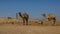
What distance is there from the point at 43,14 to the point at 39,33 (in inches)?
670

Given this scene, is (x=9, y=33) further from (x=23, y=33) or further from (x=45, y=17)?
(x=45, y=17)

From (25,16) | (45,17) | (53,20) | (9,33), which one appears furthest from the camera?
(45,17)

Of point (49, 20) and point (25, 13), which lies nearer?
point (25, 13)

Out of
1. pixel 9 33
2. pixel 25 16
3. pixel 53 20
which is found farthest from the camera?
pixel 53 20

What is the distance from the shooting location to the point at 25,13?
25.6 metres

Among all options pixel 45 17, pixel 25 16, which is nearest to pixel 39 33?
pixel 25 16

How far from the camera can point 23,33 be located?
45.8 ft

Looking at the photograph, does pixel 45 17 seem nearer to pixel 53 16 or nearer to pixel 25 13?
pixel 53 16

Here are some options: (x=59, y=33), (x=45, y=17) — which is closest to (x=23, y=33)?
(x=59, y=33)

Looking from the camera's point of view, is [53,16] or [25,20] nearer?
[25,20]

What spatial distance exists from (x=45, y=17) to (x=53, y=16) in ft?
7.60

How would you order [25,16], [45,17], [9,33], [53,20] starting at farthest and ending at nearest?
[45,17] < [53,20] < [25,16] < [9,33]

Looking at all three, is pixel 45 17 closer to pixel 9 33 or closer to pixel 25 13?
pixel 25 13

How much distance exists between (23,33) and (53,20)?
14.1 metres
